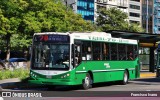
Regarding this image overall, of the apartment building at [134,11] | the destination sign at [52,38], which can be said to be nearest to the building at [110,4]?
the apartment building at [134,11]

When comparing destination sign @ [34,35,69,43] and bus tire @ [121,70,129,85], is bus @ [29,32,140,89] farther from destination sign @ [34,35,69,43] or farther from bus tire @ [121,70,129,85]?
bus tire @ [121,70,129,85]

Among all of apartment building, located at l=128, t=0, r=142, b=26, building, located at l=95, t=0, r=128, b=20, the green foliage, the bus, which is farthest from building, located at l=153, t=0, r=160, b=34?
the bus

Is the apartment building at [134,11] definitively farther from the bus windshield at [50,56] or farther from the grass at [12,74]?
the bus windshield at [50,56]

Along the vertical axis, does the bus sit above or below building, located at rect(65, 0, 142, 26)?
below

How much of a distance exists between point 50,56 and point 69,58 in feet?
2.99

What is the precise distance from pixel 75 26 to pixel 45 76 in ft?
116

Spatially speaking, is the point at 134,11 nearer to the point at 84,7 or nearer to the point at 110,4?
the point at 110,4

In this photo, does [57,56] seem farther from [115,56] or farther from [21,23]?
[21,23]

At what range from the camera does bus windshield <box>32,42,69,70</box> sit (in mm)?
20141

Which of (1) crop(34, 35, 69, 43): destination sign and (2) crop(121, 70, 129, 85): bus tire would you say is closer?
(1) crop(34, 35, 69, 43): destination sign

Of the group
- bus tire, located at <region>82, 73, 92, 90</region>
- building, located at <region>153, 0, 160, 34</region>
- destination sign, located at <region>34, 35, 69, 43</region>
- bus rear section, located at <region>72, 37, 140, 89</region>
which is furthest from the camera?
building, located at <region>153, 0, 160, 34</region>

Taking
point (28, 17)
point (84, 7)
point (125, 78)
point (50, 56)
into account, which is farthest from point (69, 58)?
point (84, 7)

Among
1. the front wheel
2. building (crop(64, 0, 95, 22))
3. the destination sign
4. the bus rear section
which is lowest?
the front wheel

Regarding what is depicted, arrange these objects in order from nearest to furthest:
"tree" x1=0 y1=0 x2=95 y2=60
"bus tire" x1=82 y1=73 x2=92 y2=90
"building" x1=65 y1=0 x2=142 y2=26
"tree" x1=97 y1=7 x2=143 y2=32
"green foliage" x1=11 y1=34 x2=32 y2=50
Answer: "bus tire" x1=82 y1=73 x2=92 y2=90 < "tree" x1=0 y1=0 x2=95 y2=60 < "green foliage" x1=11 y1=34 x2=32 y2=50 < "tree" x1=97 y1=7 x2=143 y2=32 < "building" x1=65 y1=0 x2=142 y2=26
